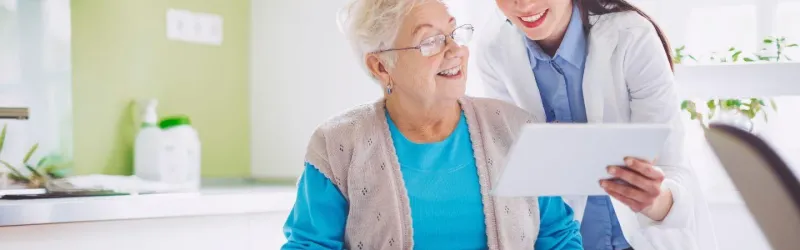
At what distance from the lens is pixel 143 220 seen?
2.04 metres

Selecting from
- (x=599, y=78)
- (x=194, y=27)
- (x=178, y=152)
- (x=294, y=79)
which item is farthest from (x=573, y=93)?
(x=194, y=27)

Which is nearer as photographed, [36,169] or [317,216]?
[317,216]

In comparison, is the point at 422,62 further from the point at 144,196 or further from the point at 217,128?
the point at 217,128

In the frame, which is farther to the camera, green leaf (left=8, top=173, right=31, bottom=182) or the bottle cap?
the bottle cap

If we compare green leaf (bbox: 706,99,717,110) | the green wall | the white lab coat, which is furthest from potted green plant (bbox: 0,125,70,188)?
green leaf (bbox: 706,99,717,110)

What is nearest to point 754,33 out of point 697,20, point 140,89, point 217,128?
point 697,20

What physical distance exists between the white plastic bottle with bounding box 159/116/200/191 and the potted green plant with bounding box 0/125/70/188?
253mm

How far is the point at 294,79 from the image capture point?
2939 mm

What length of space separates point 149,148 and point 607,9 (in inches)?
52.1

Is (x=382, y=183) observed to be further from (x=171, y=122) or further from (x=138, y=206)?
(x=171, y=122)

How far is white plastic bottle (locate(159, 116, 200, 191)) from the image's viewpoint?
2.55m

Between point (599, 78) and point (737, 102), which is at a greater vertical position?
point (599, 78)

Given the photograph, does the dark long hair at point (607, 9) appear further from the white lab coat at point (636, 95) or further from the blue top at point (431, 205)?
the blue top at point (431, 205)

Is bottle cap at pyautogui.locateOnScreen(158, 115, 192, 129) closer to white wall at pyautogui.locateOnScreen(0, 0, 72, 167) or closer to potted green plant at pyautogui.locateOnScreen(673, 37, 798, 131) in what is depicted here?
white wall at pyautogui.locateOnScreen(0, 0, 72, 167)
